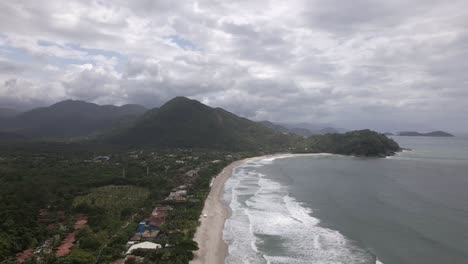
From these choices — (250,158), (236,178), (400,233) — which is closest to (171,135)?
(250,158)

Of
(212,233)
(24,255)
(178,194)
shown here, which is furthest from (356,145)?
(24,255)

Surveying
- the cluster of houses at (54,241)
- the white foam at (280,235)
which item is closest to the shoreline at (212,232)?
the white foam at (280,235)

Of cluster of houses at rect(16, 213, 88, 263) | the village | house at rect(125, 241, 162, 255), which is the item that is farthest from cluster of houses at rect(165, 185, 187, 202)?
house at rect(125, 241, 162, 255)

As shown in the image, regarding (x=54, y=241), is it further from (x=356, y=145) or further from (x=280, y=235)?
(x=356, y=145)

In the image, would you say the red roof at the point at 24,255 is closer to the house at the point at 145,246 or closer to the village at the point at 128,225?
the village at the point at 128,225

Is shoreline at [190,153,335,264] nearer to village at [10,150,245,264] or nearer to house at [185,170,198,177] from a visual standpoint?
village at [10,150,245,264]

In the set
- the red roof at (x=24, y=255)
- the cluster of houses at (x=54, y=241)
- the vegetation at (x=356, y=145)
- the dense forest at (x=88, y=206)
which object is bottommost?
the red roof at (x=24, y=255)
